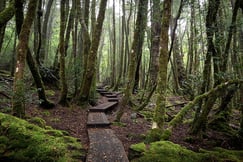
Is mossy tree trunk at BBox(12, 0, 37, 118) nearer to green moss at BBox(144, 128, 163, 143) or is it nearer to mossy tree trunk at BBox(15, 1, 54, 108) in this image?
mossy tree trunk at BBox(15, 1, 54, 108)

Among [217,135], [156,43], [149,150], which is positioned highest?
[156,43]

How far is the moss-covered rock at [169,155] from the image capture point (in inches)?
139

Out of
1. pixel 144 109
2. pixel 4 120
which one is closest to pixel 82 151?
pixel 4 120

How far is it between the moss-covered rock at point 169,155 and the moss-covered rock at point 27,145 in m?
0.95

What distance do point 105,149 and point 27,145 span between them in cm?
135

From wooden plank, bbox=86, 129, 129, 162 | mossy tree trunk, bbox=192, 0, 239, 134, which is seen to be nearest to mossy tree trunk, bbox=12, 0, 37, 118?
wooden plank, bbox=86, 129, 129, 162

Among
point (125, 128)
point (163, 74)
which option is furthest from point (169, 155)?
point (125, 128)

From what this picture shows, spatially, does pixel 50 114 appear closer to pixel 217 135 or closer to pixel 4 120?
pixel 4 120

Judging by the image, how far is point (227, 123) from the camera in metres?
6.92

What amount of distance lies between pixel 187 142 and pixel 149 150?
2.02m

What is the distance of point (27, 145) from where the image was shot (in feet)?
11.0

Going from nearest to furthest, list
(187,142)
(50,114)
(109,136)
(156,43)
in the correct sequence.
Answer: (109,136) → (187,142) → (50,114) → (156,43)

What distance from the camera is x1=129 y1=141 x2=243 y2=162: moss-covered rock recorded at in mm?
3531

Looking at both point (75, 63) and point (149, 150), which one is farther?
point (75, 63)
